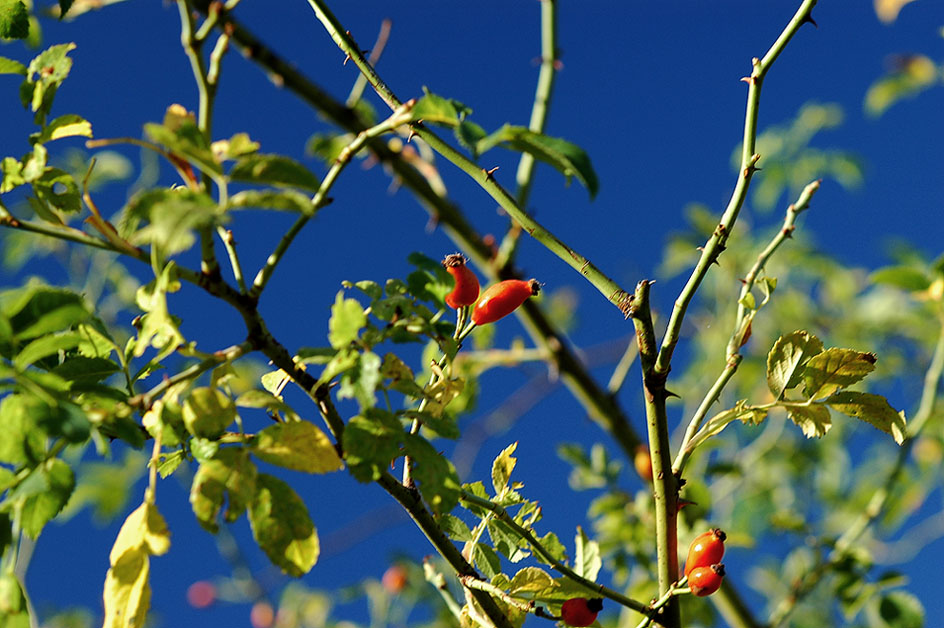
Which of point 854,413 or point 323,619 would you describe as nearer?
point 854,413

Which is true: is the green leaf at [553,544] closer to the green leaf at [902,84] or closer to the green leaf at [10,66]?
the green leaf at [10,66]

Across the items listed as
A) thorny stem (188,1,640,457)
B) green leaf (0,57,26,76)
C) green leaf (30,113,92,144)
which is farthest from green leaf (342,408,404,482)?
thorny stem (188,1,640,457)

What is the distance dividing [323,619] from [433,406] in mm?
4143

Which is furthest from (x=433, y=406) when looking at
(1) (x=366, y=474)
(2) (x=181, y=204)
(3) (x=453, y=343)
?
(2) (x=181, y=204)

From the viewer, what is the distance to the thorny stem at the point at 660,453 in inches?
46.8

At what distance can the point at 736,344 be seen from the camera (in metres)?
1.36

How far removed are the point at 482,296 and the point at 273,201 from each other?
1.77 feet

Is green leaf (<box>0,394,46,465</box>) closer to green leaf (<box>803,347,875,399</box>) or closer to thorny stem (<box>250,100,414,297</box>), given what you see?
thorny stem (<box>250,100,414,297</box>)

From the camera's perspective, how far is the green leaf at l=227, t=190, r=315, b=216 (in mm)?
877

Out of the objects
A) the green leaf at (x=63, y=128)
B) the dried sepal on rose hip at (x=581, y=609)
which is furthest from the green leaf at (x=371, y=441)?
the green leaf at (x=63, y=128)

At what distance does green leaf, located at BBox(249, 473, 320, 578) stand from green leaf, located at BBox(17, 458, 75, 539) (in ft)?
0.75

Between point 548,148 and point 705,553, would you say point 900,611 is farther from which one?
point 548,148

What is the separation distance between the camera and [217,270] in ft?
3.17

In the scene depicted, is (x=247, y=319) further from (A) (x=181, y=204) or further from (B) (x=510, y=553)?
(B) (x=510, y=553)
